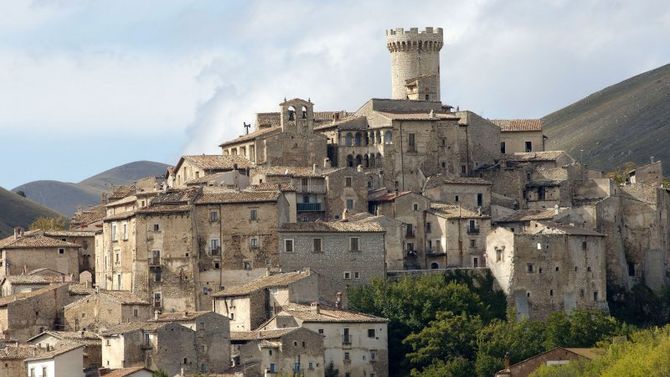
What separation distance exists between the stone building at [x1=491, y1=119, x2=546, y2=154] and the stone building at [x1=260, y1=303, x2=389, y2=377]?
80.8ft

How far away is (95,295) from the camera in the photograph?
94.3 metres

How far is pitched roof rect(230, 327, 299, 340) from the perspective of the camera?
87.3 meters

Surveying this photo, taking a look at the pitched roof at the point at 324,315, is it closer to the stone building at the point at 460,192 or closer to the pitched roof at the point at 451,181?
the stone building at the point at 460,192

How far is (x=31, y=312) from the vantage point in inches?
3740

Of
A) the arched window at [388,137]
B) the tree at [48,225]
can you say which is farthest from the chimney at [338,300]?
the tree at [48,225]

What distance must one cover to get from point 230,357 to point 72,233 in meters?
21.0

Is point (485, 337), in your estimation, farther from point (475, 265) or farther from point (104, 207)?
point (104, 207)

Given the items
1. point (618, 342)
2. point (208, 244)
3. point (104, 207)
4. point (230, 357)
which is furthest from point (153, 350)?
point (104, 207)

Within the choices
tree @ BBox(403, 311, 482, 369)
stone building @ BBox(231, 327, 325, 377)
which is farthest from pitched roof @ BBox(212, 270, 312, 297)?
tree @ BBox(403, 311, 482, 369)

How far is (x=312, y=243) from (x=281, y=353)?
34.8 ft

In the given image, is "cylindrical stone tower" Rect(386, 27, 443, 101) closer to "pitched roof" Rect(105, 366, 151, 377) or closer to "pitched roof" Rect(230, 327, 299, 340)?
"pitched roof" Rect(230, 327, 299, 340)

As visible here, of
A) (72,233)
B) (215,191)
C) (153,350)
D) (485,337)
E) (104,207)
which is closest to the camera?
(153,350)

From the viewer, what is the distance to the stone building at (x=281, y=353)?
284 ft

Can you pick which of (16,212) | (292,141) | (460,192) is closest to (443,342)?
(460,192)
